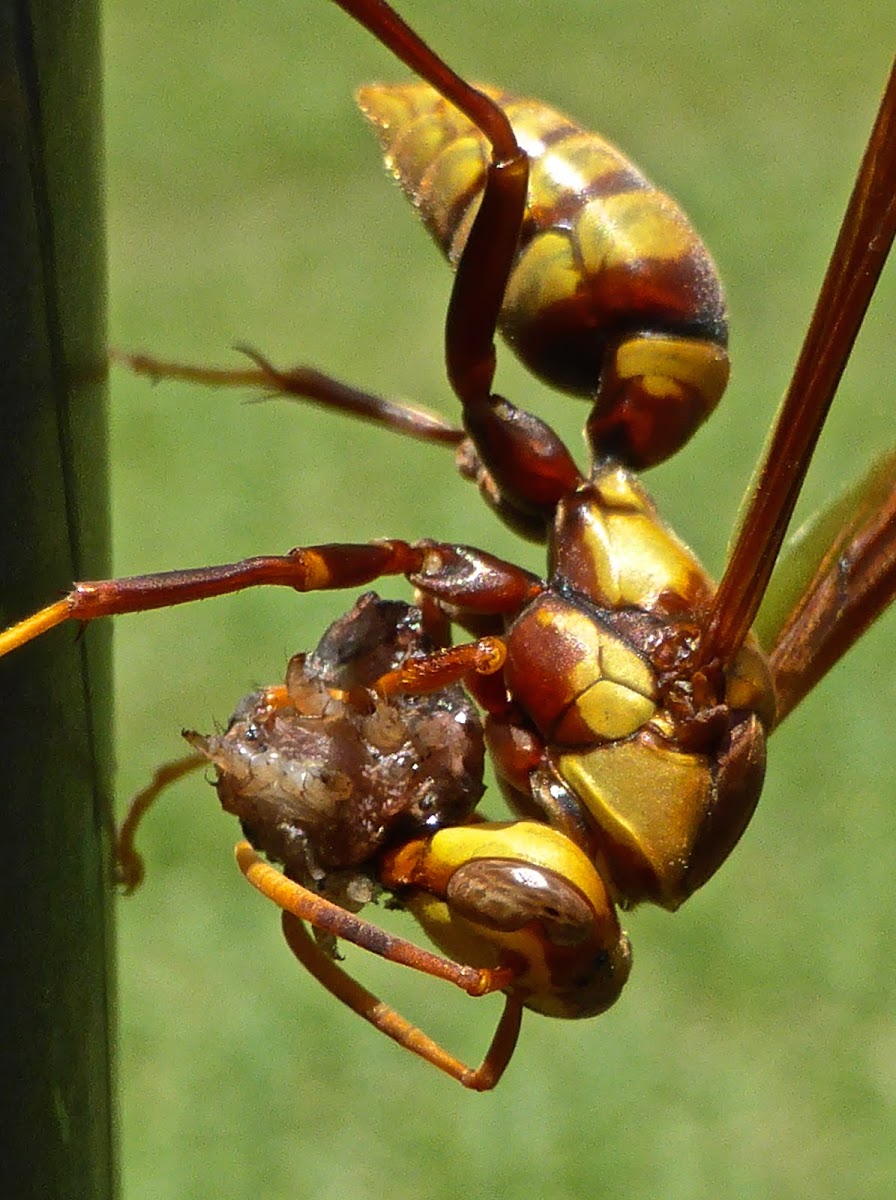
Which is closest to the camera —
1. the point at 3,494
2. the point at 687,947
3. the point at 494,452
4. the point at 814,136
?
the point at 3,494

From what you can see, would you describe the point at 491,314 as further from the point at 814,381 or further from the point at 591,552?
the point at 814,381

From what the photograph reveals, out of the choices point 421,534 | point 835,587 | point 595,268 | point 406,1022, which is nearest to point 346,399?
point 595,268

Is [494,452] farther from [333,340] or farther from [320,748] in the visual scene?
[333,340]

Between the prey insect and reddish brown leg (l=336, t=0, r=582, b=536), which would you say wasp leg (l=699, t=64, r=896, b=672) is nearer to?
the prey insect

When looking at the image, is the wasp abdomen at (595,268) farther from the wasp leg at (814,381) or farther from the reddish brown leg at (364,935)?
the reddish brown leg at (364,935)

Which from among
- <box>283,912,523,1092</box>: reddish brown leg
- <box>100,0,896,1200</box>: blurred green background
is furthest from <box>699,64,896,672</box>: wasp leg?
<box>100,0,896,1200</box>: blurred green background

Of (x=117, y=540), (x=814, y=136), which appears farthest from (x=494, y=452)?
(x=814, y=136)

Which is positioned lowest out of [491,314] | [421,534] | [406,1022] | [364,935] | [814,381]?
[421,534]
